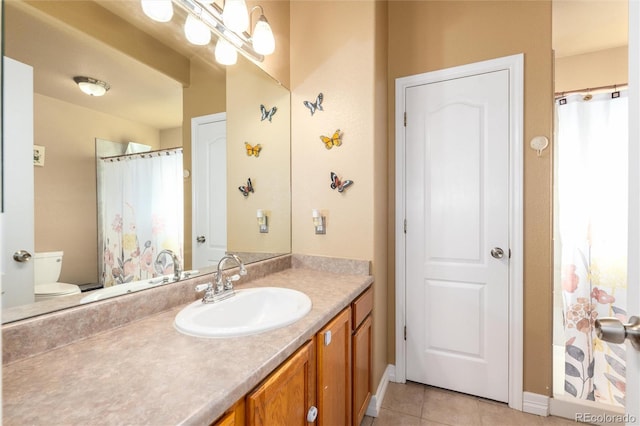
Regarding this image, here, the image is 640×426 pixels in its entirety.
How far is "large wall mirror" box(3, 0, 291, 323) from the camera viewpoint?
86cm

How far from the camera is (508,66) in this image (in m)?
1.83

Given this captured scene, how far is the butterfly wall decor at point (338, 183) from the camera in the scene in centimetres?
181

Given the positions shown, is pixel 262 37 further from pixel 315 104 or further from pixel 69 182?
pixel 69 182

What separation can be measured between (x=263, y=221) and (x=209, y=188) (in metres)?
0.48

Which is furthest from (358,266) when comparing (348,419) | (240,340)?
(240,340)

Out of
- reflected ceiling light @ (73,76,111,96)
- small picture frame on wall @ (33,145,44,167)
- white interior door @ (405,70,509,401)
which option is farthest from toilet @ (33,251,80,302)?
white interior door @ (405,70,509,401)

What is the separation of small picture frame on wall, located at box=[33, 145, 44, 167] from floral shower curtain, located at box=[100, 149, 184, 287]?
0.17 m

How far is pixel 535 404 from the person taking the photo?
1782 millimetres

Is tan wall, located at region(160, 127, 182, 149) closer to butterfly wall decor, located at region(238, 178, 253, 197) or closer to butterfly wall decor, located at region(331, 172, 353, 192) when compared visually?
butterfly wall decor, located at region(238, 178, 253, 197)

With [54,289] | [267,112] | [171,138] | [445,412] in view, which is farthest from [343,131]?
[445,412]

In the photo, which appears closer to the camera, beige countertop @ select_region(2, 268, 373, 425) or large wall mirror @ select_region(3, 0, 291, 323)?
beige countertop @ select_region(2, 268, 373, 425)

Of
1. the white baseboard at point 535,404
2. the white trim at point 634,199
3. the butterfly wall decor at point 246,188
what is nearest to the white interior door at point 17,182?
the butterfly wall decor at point 246,188

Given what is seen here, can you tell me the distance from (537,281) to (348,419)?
1.33 m

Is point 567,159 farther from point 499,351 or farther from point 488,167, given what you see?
point 499,351
